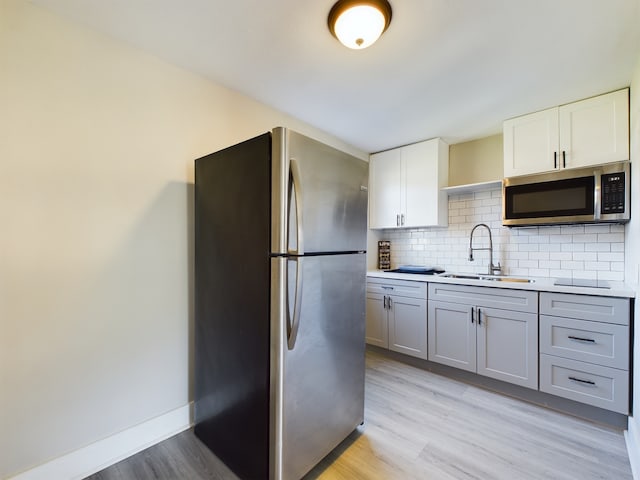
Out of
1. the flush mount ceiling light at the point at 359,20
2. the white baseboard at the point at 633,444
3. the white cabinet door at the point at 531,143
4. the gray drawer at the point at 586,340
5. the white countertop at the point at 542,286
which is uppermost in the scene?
the flush mount ceiling light at the point at 359,20

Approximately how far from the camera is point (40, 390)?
1.38 metres

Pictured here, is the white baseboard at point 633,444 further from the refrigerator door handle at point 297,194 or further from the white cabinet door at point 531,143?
the refrigerator door handle at point 297,194

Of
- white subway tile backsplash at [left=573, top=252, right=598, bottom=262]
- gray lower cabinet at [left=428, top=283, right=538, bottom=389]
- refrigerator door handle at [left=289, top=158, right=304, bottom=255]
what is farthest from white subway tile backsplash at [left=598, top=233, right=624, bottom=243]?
refrigerator door handle at [left=289, top=158, right=304, bottom=255]

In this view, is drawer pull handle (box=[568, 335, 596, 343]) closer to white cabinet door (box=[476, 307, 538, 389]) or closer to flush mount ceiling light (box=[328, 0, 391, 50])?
white cabinet door (box=[476, 307, 538, 389])

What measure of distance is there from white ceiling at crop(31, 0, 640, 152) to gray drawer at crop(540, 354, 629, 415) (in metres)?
2.04

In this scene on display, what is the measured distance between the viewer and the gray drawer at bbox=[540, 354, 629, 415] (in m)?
1.84

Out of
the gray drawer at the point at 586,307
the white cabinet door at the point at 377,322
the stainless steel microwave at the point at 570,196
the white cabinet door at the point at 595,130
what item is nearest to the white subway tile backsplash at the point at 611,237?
the stainless steel microwave at the point at 570,196

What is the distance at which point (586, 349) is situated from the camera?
6.43 feet

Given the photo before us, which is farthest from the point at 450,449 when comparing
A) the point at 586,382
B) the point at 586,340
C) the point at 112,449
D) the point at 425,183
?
Result: the point at 425,183

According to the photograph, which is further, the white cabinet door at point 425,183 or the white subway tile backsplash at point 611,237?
the white cabinet door at point 425,183

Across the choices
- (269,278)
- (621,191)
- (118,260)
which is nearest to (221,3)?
(269,278)

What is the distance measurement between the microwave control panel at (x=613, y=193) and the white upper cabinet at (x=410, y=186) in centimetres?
127

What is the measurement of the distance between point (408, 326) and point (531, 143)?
204 centimetres

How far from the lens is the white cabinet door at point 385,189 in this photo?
336cm
